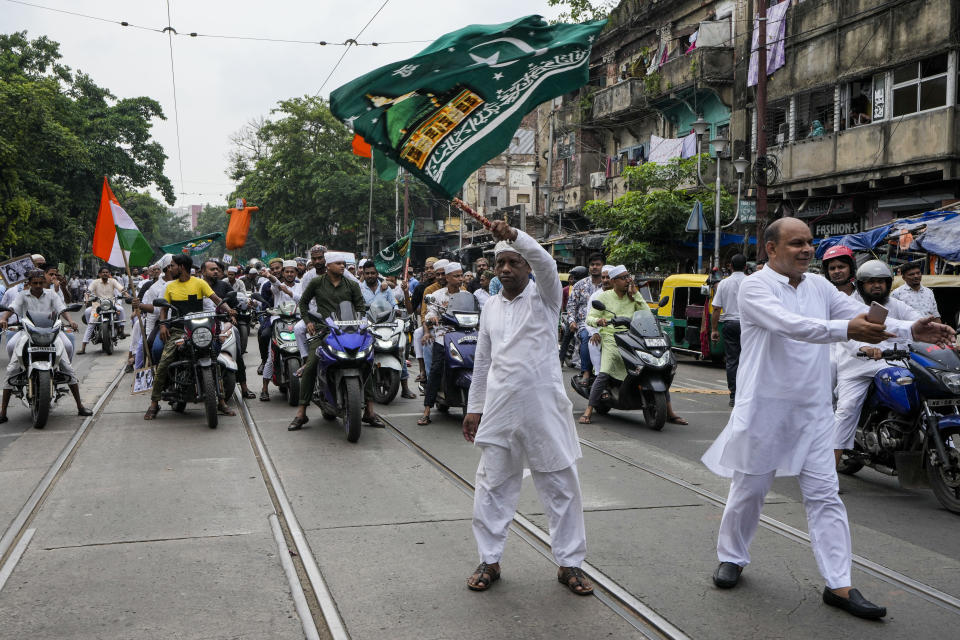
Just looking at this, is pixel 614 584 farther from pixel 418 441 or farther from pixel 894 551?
pixel 418 441

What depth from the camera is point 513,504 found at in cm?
443

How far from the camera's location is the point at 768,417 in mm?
4230

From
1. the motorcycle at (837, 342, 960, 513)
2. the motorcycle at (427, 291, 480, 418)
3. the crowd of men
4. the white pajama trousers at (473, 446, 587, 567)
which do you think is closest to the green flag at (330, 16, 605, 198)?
the crowd of men

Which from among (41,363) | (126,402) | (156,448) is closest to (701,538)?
(156,448)

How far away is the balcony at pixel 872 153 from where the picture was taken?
18.5 metres

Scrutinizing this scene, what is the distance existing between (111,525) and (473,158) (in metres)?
3.14

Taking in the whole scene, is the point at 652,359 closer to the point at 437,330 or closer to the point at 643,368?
the point at 643,368

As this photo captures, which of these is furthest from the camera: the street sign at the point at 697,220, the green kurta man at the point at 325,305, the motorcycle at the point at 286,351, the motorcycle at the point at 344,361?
the street sign at the point at 697,220

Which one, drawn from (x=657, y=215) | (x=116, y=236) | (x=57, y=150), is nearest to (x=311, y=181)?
(x=57, y=150)

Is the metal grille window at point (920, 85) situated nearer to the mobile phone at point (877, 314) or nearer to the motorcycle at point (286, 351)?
the motorcycle at point (286, 351)

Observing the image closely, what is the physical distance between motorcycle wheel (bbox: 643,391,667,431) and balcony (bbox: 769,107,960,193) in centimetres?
1260

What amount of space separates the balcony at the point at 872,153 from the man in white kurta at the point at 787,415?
16.5m

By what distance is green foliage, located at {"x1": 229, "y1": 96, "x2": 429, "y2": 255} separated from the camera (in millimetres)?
51362

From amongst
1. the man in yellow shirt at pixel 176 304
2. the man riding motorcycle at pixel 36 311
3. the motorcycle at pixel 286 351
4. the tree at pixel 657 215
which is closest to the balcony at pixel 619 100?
the tree at pixel 657 215
